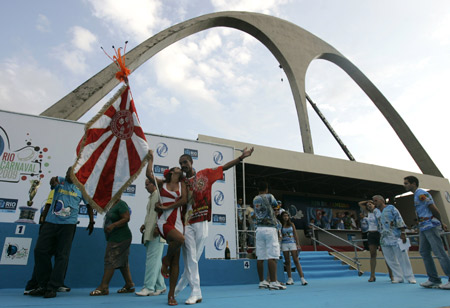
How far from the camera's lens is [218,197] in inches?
305

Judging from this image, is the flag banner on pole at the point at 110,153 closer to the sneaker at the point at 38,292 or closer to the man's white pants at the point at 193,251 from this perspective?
the man's white pants at the point at 193,251

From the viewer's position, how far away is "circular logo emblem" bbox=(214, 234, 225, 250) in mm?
7273

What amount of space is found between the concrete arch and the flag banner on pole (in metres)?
8.89

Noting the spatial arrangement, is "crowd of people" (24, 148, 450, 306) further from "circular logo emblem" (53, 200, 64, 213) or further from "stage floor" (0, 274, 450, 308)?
"stage floor" (0, 274, 450, 308)

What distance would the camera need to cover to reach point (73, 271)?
14.9 ft

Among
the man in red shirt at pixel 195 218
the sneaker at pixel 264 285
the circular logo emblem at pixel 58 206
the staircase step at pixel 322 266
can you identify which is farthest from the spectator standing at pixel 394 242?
the circular logo emblem at pixel 58 206

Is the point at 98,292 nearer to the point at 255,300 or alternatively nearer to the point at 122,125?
the point at 255,300

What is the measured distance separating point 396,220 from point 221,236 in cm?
398

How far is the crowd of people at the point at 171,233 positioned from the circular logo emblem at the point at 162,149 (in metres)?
3.47

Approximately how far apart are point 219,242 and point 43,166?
14.8 ft

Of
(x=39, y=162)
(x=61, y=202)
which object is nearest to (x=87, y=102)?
(x=39, y=162)

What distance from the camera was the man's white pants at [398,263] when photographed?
527 centimetres

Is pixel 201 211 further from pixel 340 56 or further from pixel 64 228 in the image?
pixel 340 56

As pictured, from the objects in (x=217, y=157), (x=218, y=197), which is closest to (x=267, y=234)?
(x=218, y=197)
